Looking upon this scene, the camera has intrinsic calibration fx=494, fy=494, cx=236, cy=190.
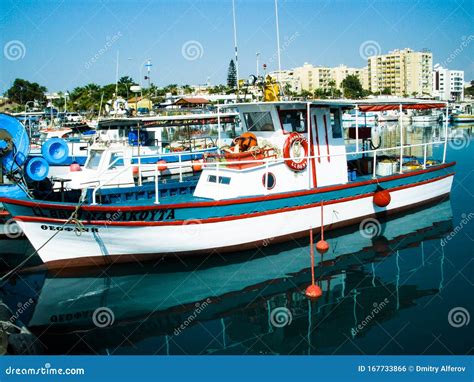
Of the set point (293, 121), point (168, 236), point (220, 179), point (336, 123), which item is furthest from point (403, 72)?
point (168, 236)

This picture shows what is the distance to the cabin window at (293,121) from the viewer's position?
13.9 m

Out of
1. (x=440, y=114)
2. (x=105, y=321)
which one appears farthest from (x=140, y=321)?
(x=440, y=114)

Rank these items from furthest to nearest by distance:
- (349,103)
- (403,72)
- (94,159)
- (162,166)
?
(403,72)
(94,159)
(349,103)
(162,166)

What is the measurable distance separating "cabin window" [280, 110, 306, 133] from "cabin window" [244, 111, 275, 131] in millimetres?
354

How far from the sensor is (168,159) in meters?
23.5

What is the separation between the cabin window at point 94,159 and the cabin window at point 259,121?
4806 millimetres

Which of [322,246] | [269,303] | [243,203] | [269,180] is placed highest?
[269,180]

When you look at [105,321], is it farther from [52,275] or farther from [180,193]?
[180,193]

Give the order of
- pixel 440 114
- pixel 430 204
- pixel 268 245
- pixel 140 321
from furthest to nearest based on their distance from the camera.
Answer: pixel 440 114, pixel 430 204, pixel 268 245, pixel 140 321

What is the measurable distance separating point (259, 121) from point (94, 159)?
5.39 meters

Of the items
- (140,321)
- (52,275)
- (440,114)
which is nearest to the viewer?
(140,321)

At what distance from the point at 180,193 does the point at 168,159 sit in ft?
29.0

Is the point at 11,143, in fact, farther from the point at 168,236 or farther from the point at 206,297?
the point at 206,297

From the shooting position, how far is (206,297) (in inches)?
421
